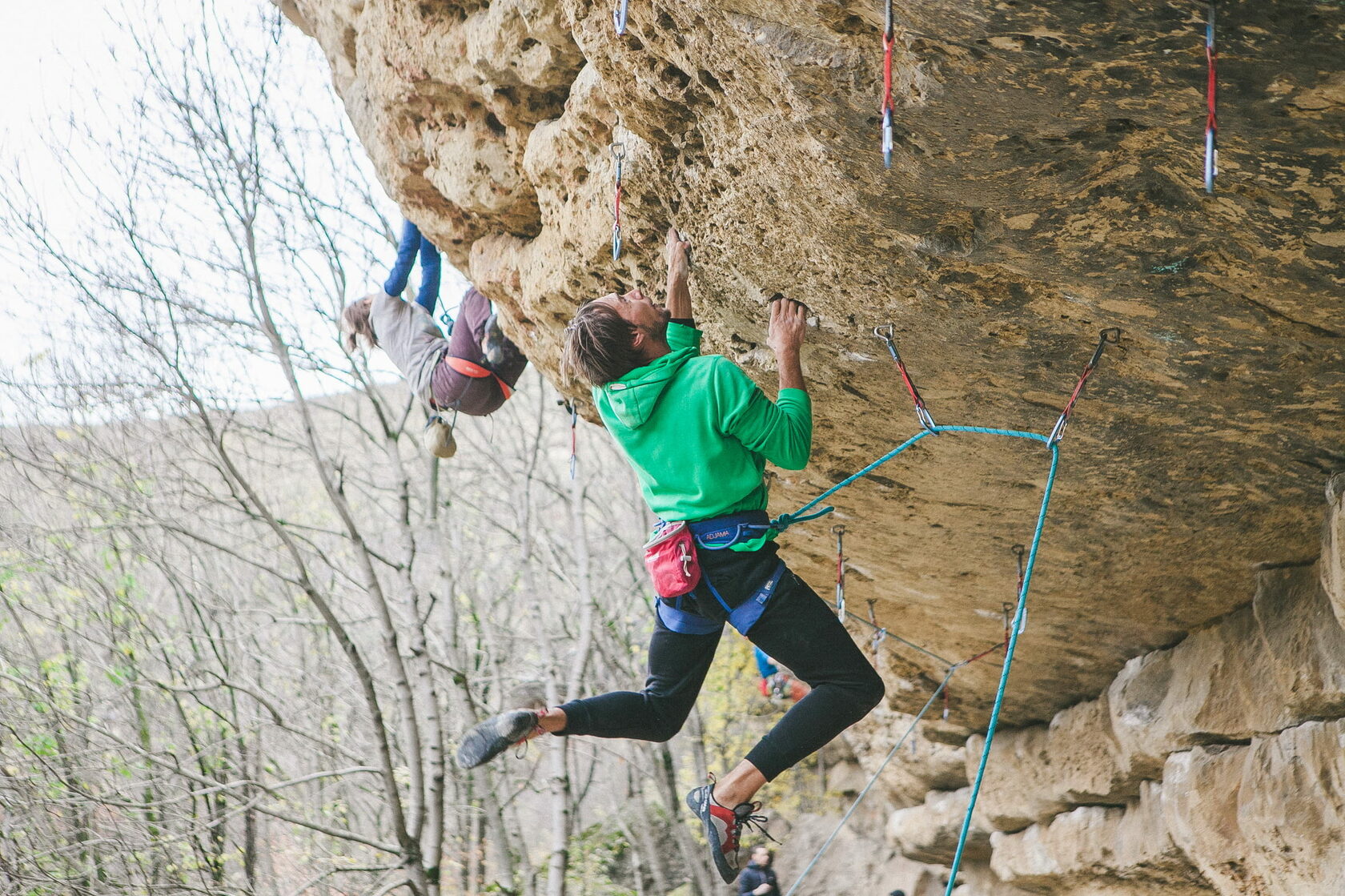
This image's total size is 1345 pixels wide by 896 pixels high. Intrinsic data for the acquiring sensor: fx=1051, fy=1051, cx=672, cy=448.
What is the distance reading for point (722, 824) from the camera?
3.19 meters

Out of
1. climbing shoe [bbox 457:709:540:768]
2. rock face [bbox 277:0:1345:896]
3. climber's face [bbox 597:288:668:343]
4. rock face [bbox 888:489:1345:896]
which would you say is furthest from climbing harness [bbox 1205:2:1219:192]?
climbing shoe [bbox 457:709:540:768]

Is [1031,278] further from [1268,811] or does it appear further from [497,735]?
[1268,811]

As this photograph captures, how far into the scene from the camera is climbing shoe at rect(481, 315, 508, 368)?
527 cm

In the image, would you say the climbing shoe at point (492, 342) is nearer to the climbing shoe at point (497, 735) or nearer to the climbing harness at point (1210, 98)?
the climbing shoe at point (497, 735)

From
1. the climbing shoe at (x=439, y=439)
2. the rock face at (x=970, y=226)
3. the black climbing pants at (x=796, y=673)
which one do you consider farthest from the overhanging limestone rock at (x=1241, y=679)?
the climbing shoe at (x=439, y=439)

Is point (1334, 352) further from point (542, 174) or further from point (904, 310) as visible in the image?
point (542, 174)

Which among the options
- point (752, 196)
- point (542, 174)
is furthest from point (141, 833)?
point (752, 196)

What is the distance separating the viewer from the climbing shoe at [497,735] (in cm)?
326

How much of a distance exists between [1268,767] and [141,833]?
7977 mm

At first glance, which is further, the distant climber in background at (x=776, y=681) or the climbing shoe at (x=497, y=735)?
the distant climber in background at (x=776, y=681)

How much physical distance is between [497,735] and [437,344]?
9.01ft

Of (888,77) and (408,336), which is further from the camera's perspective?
(408,336)

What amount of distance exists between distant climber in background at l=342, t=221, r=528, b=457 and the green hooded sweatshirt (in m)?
2.09

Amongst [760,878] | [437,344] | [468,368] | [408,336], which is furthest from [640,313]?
[760,878]
